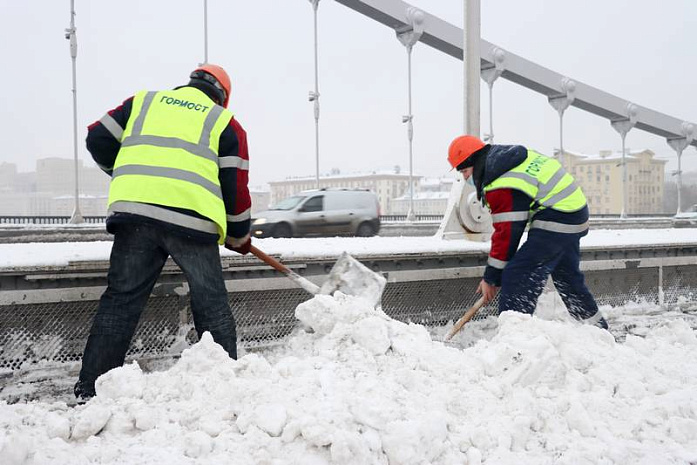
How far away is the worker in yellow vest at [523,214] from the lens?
4.30 m

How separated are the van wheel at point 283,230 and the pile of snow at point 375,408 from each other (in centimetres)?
1022

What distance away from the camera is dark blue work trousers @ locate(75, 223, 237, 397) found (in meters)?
3.06

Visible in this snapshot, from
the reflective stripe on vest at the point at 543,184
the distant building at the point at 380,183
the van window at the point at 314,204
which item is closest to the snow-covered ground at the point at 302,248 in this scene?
the reflective stripe on vest at the point at 543,184

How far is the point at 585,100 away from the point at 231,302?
30.1m

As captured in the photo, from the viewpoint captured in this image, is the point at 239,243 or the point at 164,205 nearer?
the point at 164,205

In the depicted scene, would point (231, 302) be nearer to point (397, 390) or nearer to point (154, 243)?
point (154, 243)

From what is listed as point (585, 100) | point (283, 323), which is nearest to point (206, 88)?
point (283, 323)

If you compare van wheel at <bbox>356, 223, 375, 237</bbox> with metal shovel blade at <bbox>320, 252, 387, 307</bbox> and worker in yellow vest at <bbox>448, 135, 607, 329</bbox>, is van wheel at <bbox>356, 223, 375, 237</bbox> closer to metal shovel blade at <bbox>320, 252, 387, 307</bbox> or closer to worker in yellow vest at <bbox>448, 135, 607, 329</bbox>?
worker in yellow vest at <bbox>448, 135, 607, 329</bbox>

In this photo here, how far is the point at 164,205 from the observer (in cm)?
308

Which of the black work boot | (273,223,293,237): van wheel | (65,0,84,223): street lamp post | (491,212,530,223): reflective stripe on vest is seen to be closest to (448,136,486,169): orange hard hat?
(491,212,530,223): reflective stripe on vest

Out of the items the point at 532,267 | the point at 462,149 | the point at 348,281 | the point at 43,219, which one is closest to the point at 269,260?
the point at 348,281

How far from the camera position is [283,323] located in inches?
172

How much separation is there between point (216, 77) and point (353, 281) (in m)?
1.58

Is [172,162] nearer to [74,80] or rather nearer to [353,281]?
[353,281]
